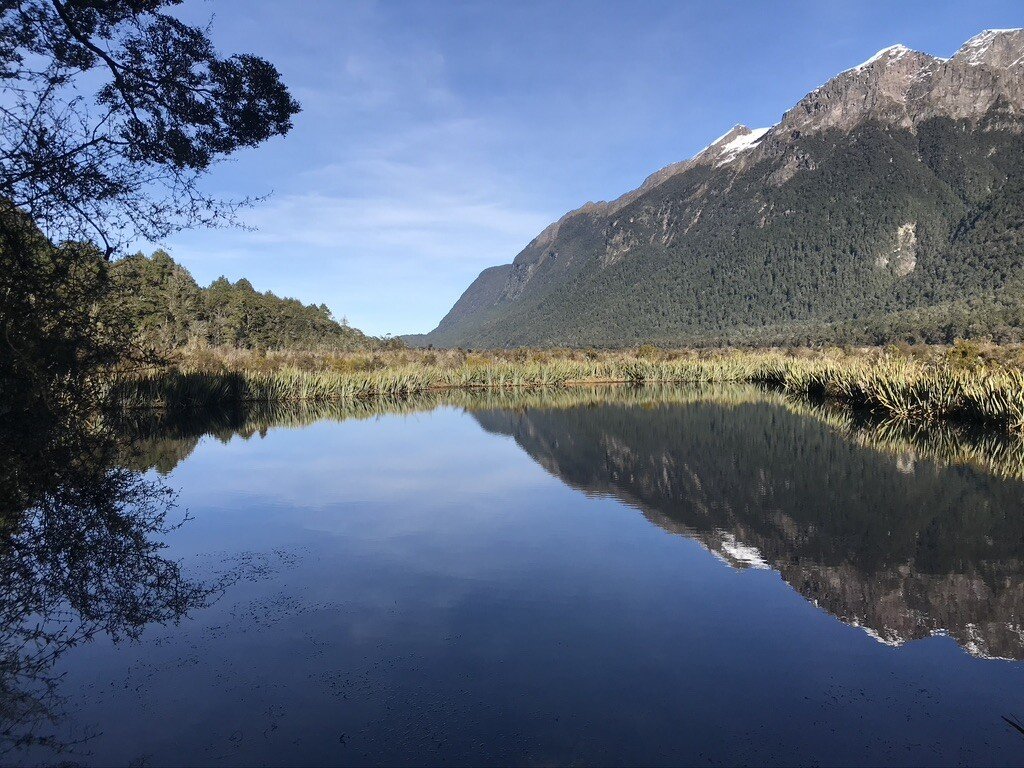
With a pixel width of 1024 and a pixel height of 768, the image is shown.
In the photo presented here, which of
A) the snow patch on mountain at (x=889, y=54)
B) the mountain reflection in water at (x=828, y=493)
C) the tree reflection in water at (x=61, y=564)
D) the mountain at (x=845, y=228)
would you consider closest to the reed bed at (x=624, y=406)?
the mountain reflection in water at (x=828, y=493)

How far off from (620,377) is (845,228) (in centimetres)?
9562

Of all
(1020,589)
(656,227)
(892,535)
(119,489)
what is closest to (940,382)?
(892,535)

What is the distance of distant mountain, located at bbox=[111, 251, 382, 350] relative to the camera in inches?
1494

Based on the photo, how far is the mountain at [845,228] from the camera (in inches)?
3538

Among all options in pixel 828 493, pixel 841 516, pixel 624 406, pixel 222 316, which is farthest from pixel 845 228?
pixel 841 516

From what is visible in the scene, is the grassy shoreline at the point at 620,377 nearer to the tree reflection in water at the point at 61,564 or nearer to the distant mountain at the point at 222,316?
the tree reflection in water at the point at 61,564

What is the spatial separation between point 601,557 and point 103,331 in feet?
18.6

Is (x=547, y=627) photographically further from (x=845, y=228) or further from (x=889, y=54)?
(x=889, y=54)

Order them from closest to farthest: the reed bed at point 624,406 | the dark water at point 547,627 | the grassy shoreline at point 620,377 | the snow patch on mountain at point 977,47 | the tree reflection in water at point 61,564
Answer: the dark water at point 547,627 → the tree reflection in water at point 61,564 → the reed bed at point 624,406 → the grassy shoreline at point 620,377 → the snow patch on mountain at point 977,47

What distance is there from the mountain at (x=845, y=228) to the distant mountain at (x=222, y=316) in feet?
169

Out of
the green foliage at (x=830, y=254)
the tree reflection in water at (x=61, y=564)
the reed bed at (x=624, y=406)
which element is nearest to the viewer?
the tree reflection in water at (x=61, y=564)

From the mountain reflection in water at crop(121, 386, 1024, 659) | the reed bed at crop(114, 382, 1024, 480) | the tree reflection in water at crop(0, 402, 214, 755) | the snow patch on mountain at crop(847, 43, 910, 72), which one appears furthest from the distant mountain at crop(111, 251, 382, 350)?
the snow patch on mountain at crop(847, 43, 910, 72)

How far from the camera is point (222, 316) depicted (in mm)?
44719

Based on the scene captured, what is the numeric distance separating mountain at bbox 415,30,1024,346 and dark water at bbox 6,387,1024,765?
2584 inches
